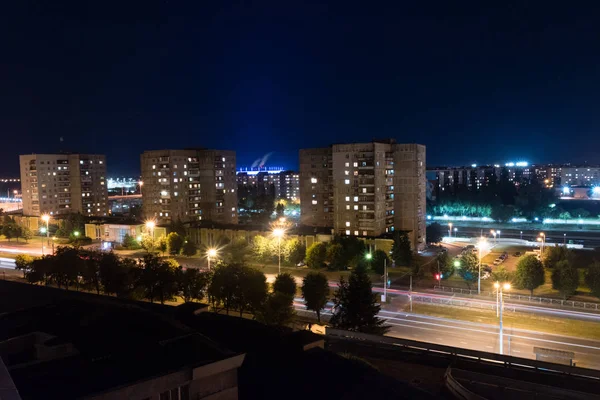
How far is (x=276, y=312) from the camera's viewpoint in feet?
65.9

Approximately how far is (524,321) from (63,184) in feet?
202

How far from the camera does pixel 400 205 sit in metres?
45.1

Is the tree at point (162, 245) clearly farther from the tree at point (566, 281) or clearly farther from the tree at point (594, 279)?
the tree at point (594, 279)

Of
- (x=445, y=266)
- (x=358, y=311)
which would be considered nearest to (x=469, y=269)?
(x=445, y=266)

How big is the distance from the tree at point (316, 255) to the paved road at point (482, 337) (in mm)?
12683

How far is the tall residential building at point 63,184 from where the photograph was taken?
63031 millimetres

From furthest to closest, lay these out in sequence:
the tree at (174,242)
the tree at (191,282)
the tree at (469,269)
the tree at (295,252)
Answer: the tree at (174,242), the tree at (295,252), the tree at (469,269), the tree at (191,282)

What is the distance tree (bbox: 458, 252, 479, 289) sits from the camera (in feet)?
100.0

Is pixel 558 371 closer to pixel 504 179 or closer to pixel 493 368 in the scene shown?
pixel 493 368

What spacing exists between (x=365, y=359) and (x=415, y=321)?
1039 cm

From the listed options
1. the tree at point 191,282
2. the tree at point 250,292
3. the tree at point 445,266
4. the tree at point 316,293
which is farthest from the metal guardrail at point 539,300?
the tree at point 191,282

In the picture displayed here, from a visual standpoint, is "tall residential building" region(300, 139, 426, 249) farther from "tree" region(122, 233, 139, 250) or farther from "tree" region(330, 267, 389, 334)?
"tree" region(330, 267, 389, 334)

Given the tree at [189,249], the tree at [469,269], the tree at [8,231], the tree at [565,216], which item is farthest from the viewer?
the tree at [565,216]

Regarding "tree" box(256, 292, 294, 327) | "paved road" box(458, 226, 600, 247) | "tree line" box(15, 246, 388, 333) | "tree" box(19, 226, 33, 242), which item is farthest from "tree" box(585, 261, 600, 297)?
"tree" box(19, 226, 33, 242)
